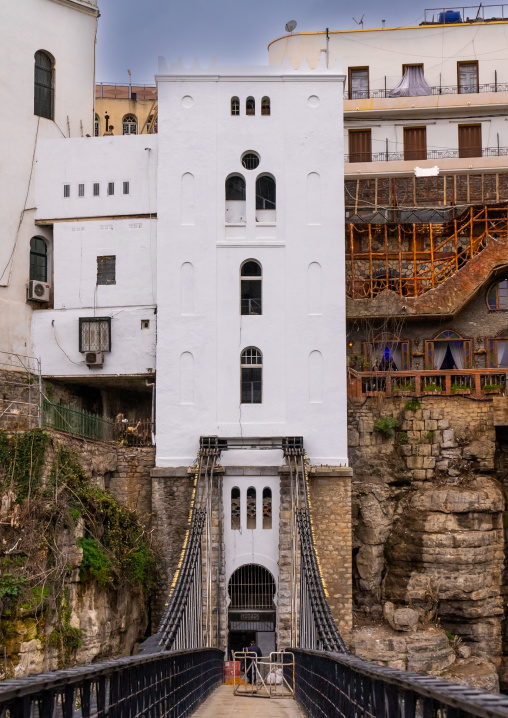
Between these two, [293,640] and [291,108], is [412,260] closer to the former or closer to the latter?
[291,108]

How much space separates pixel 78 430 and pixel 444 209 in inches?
627

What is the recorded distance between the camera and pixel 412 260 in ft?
125

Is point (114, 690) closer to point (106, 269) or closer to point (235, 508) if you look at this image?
point (235, 508)

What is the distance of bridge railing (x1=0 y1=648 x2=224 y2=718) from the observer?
21.7 feet

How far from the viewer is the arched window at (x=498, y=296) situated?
36.8 metres

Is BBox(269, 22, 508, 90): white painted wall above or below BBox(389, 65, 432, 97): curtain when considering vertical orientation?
above

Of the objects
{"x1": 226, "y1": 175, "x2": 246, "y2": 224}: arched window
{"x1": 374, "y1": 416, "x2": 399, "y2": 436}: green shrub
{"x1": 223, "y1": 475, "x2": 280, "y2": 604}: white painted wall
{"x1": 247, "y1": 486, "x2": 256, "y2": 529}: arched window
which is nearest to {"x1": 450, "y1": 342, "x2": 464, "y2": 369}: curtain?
{"x1": 374, "y1": 416, "x2": 399, "y2": 436}: green shrub

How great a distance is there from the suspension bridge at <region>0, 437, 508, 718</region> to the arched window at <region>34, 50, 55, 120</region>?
1182cm

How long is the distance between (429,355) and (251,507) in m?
9.33

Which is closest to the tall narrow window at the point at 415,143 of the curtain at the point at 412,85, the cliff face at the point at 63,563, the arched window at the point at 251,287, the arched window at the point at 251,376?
the curtain at the point at 412,85

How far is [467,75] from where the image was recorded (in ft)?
137

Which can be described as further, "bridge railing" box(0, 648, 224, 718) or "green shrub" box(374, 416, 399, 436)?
"green shrub" box(374, 416, 399, 436)

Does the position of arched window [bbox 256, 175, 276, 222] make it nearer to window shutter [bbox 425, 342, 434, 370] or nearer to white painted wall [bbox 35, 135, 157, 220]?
white painted wall [bbox 35, 135, 157, 220]

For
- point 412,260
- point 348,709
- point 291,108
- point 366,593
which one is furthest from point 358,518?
point 348,709
